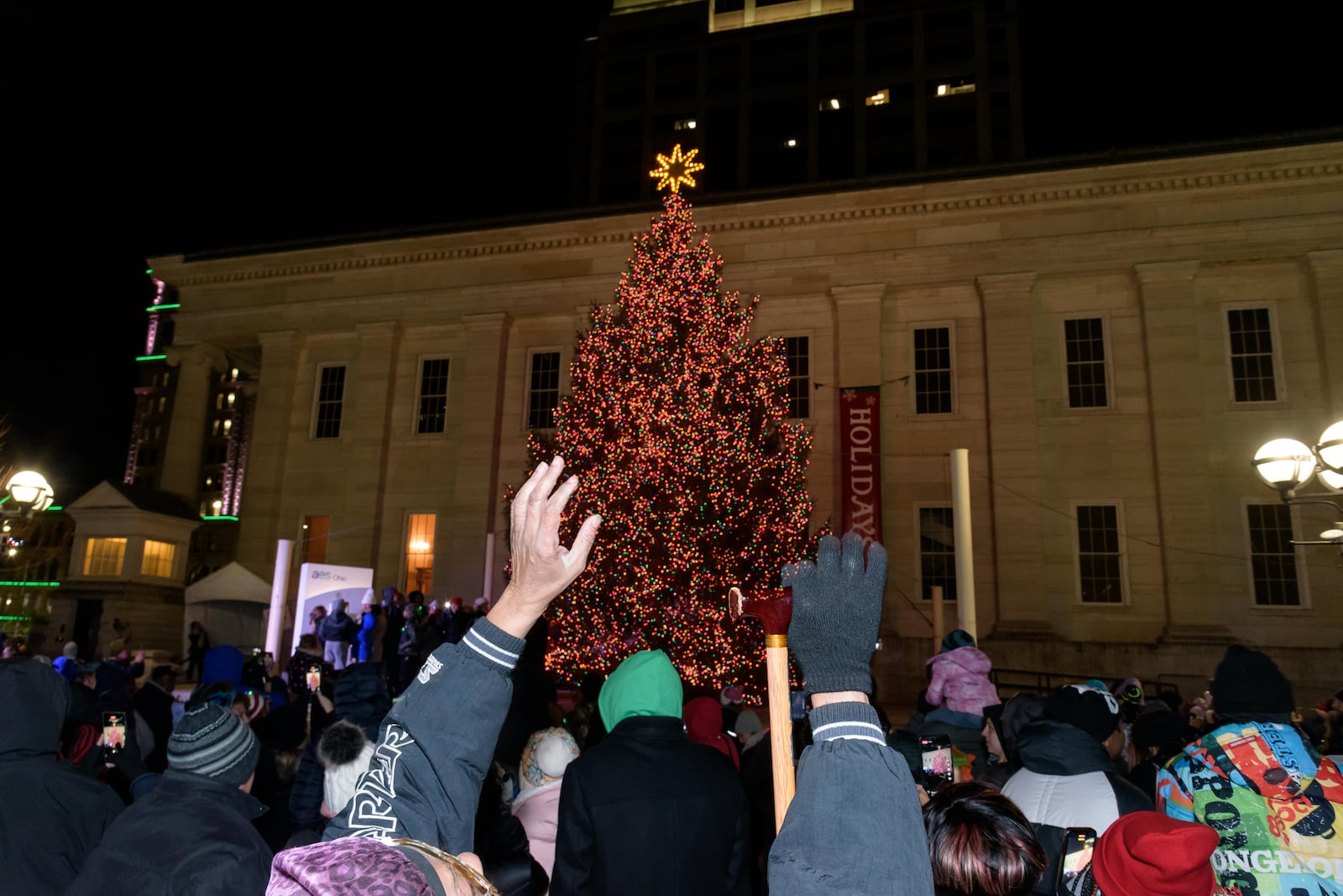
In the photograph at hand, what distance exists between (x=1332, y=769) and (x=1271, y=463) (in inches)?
255

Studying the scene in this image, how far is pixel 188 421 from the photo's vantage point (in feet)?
94.7

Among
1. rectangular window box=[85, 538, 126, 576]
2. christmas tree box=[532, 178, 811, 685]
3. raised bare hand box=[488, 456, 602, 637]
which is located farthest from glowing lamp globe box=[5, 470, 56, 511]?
raised bare hand box=[488, 456, 602, 637]

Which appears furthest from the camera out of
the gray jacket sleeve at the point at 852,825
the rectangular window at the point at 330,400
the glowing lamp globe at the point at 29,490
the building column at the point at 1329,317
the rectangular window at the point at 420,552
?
the rectangular window at the point at 330,400

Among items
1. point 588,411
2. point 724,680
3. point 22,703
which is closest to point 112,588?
point 588,411

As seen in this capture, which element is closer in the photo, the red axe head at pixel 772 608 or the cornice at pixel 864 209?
the red axe head at pixel 772 608

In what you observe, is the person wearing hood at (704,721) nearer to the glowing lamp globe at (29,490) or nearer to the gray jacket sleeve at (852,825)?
the gray jacket sleeve at (852,825)

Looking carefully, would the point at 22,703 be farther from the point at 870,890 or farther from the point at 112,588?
the point at 112,588

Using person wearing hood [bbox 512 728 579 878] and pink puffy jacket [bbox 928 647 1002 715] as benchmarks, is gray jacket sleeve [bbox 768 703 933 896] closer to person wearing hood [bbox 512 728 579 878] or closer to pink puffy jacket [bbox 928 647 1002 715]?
person wearing hood [bbox 512 728 579 878]

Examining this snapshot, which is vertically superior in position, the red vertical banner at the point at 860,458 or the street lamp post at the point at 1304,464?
the red vertical banner at the point at 860,458

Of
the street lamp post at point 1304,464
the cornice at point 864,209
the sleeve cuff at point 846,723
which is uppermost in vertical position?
the cornice at point 864,209

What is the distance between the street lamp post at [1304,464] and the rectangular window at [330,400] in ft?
86.0

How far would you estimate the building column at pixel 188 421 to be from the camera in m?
28.2

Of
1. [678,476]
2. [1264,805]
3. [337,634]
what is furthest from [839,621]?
[337,634]

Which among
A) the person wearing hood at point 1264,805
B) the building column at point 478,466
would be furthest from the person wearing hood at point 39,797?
the building column at point 478,466
